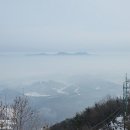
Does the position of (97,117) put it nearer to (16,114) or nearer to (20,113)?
(20,113)

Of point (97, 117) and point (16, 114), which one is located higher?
point (97, 117)

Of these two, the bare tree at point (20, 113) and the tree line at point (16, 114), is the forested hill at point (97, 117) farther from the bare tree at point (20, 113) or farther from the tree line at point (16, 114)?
the bare tree at point (20, 113)

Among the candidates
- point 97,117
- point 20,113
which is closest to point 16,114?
point 20,113

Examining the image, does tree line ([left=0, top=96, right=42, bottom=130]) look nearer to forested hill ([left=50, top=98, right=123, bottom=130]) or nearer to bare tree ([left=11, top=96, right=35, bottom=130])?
bare tree ([left=11, top=96, right=35, bottom=130])

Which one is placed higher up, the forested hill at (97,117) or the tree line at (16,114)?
the forested hill at (97,117)

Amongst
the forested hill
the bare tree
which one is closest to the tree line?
the bare tree

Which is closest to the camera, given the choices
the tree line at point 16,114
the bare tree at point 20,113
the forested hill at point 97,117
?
the forested hill at point 97,117

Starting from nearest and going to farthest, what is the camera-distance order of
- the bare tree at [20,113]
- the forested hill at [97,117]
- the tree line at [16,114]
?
the forested hill at [97,117], the tree line at [16,114], the bare tree at [20,113]

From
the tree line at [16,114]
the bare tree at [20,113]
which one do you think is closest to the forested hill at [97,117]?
the tree line at [16,114]

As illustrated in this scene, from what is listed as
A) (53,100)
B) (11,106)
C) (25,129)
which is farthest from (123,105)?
(53,100)
